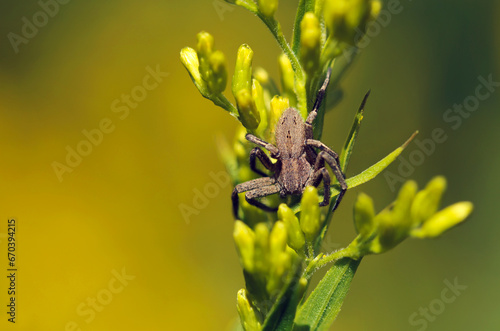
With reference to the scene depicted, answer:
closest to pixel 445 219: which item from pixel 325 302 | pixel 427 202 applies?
pixel 427 202

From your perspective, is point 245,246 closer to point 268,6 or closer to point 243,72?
point 243,72

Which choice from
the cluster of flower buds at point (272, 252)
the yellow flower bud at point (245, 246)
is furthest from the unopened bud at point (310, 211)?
the yellow flower bud at point (245, 246)

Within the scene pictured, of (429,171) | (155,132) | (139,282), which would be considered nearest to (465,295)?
(429,171)

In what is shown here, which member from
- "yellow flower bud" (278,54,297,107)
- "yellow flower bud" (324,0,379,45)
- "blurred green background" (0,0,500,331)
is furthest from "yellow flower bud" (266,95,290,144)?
"blurred green background" (0,0,500,331)

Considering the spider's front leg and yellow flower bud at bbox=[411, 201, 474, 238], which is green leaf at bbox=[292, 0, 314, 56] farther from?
yellow flower bud at bbox=[411, 201, 474, 238]

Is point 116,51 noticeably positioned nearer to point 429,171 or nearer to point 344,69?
point 429,171

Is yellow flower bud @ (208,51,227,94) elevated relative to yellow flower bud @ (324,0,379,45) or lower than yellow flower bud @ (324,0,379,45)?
elevated
